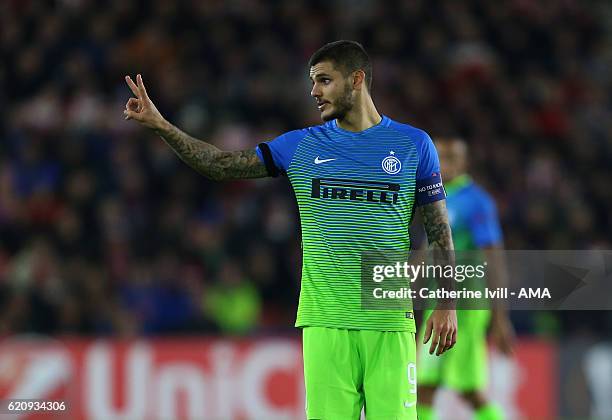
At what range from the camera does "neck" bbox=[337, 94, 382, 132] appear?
4855 millimetres

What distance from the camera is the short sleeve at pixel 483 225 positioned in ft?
24.8

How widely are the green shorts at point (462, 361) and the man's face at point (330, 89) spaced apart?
314 cm

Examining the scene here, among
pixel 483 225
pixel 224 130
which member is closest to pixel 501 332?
pixel 483 225

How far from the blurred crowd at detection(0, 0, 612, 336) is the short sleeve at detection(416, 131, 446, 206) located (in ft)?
20.8

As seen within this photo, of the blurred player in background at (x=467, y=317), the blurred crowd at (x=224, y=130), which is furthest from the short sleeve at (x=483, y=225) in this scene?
the blurred crowd at (x=224, y=130)

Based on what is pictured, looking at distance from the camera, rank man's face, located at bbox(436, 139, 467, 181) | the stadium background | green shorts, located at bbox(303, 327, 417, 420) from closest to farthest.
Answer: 1. green shorts, located at bbox(303, 327, 417, 420)
2. man's face, located at bbox(436, 139, 467, 181)
3. the stadium background

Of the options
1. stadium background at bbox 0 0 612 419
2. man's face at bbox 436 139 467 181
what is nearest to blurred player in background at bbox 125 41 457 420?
man's face at bbox 436 139 467 181

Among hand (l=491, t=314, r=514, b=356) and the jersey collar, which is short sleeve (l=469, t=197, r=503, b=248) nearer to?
hand (l=491, t=314, r=514, b=356)

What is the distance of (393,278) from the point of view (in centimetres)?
472

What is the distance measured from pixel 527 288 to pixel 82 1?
616 centimetres

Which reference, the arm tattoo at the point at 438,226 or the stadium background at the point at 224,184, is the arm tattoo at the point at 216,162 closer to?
the arm tattoo at the point at 438,226

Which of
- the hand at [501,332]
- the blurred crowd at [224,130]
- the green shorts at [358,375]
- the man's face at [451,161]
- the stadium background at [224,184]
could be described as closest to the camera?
the green shorts at [358,375]

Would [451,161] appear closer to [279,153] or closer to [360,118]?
[360,118]

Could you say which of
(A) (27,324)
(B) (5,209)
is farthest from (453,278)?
(B) (5,209)
